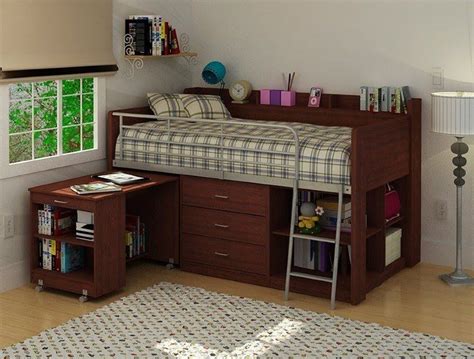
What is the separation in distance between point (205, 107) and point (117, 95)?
0.58m

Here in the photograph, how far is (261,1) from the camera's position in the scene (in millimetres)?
5531

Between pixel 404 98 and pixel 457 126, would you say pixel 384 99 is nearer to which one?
pixel 404 98

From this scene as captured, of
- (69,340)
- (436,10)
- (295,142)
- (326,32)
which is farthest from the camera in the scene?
(326,32)

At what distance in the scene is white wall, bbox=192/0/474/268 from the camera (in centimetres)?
491

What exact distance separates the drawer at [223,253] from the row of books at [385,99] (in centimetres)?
117

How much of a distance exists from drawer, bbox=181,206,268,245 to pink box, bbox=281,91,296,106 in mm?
1036

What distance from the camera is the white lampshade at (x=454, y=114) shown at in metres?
4.46

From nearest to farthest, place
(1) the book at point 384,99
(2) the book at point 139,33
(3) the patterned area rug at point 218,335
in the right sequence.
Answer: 1. (3) the patterned area rug at point 218,335
2. (1) the book at point 384,99
3. (2) the book at point 139,33

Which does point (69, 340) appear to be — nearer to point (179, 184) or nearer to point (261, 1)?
point (179, 184)

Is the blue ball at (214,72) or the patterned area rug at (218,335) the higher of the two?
the blue ball at (214,72)

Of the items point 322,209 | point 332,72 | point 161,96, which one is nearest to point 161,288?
point 322,209

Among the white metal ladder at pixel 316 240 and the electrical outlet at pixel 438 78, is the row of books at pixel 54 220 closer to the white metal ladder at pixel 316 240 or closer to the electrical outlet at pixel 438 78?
the white metal ladder at pixel 316 240

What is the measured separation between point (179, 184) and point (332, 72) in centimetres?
127

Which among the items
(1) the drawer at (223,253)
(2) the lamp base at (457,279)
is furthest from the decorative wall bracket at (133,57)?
(2) the lamp base at (457,279)
